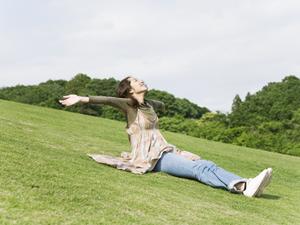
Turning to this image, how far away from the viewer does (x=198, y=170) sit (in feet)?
24.1

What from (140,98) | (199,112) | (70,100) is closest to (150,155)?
(140,98)

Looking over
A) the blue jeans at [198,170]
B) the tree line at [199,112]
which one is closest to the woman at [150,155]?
the blue jeans at [198,170]

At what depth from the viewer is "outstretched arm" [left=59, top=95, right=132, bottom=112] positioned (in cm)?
703

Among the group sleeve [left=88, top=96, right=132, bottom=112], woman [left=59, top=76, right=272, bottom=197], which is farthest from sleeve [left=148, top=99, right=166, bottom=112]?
sleeve [left=88, top=96, right=132, bottom=112]

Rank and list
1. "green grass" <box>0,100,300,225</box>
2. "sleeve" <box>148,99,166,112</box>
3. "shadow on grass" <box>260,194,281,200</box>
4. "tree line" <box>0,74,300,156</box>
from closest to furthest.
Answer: "green grass" <box>0,100,300,225</box>
"shadow on grass" <box>260,194,281,200</box>
"sleeve" <box>148,99,166,112</box>
"tree line" <box>0,74,300,156</box>

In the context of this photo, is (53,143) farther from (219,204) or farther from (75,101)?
(219,204)

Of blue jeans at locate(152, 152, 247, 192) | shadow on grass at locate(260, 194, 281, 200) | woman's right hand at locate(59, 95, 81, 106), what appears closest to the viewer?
woman's right hand at locate(59, 95, 81, 106)

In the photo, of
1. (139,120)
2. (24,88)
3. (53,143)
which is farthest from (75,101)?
(24,88)

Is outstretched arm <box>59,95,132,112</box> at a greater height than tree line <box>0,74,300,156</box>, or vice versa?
tree line <box>0,74,300,156</box>

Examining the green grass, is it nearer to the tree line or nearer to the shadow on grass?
the shadow on grass

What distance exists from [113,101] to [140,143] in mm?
723

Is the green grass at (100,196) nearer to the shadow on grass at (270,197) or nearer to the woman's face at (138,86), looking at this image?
the shadow on grass at (270,197)

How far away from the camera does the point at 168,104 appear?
2532 inches

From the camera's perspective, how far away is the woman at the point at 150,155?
23.2 ft
